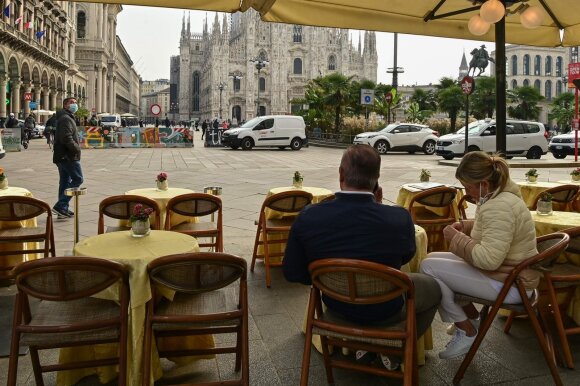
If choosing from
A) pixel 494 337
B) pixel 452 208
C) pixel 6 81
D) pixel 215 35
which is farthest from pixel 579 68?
pixel 215 35

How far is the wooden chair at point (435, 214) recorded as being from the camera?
195 inches

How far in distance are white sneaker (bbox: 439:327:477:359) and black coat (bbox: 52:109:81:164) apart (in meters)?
5.95

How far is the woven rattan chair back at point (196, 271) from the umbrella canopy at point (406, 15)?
2253 millimetres

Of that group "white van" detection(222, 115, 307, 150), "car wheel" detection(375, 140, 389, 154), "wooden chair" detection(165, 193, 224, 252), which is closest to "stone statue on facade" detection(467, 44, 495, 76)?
"car wheel" detection(375, 140, 389, 154)

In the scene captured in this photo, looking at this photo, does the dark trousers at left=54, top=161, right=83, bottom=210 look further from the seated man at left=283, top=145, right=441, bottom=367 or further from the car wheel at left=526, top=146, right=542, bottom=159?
the car wheel at left=526, top=146, right=542, bottom=159

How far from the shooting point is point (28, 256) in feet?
15.8

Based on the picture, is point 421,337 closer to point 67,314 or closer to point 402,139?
point 67,314

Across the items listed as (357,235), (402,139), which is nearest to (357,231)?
(357,235)

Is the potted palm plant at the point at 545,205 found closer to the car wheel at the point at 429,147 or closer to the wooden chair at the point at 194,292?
the wooden chair at the point at 194,292

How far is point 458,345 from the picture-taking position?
2.98 meters

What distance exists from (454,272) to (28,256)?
3.90m

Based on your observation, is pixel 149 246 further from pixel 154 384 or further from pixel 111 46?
pixel 111 46

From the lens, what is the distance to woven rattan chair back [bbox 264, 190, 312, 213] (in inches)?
185

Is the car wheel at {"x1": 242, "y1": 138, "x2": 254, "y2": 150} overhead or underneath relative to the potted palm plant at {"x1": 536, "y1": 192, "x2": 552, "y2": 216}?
overhead
